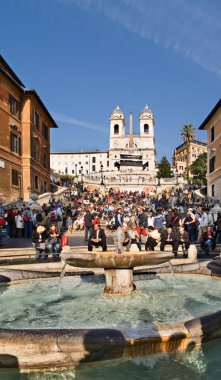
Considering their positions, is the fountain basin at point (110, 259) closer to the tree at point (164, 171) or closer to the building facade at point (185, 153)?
the tree at point (164, 171)

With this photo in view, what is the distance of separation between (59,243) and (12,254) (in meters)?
2.01

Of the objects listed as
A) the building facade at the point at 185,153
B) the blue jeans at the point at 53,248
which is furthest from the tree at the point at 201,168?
the blue jeans at the point at 53,248

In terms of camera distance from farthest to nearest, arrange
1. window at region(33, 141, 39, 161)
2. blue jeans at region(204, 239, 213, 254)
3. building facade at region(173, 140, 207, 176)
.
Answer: building facade at region(173, 140, 207, 176) < window at region(33, 141, 39, 161) < blue jeans at region(204, 239, 213, 254)

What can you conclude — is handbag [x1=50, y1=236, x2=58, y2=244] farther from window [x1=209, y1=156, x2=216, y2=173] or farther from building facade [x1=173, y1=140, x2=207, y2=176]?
building facade [x1=173, y1=140, x2=207, y2=176]

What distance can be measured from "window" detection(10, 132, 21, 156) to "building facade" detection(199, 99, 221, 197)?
19.2 m

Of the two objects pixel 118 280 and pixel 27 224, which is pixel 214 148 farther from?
pixel 118 280

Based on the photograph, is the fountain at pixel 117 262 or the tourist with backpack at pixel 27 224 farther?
the tourist with backpack at pixel 27 224

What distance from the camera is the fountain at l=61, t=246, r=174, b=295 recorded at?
828cm

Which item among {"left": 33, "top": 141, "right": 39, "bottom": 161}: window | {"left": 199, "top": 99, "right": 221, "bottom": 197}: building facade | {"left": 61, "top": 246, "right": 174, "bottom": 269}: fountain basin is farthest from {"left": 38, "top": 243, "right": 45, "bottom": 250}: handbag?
{"left": 199, "top": 99, "right": 221, "bottom": 197}: building facade

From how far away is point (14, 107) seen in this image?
3497 cm

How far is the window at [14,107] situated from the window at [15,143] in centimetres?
197

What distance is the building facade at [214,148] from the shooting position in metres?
39.2

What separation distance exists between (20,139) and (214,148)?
20599mm

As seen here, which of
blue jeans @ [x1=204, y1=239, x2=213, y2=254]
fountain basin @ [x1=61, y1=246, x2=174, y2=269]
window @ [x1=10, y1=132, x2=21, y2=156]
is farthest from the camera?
window @ [x1=10, y1=132, x2=21, y2=156]
